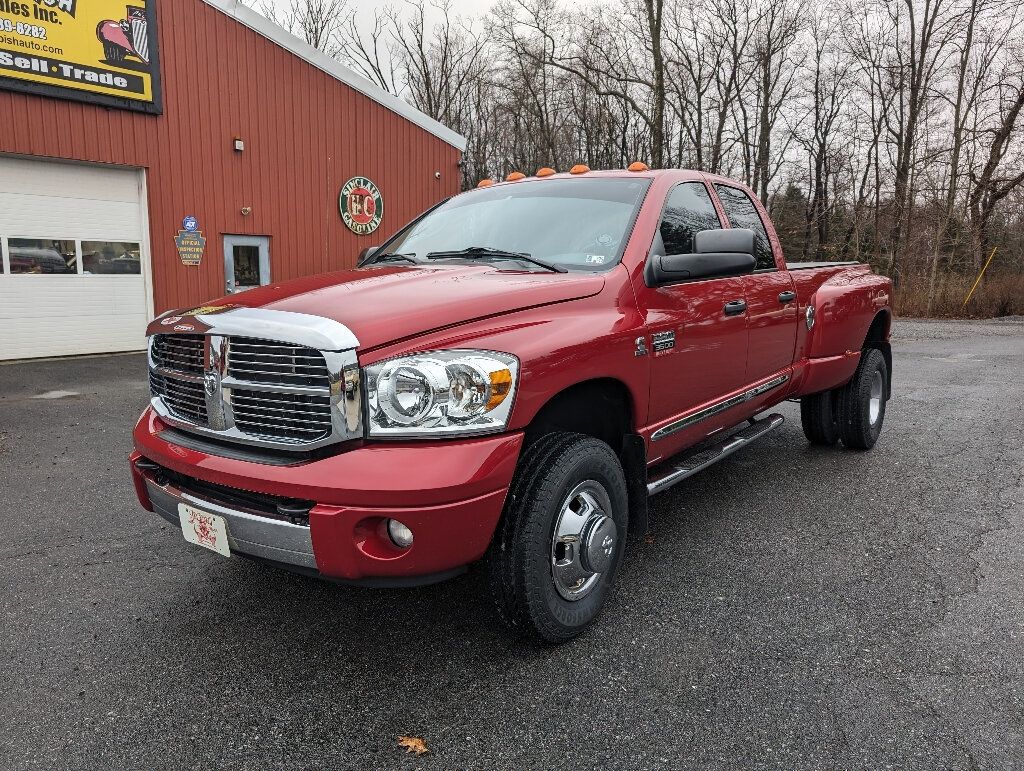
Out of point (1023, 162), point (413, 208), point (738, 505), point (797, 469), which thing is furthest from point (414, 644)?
point (1023, 162)

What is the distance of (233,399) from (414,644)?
114 cm

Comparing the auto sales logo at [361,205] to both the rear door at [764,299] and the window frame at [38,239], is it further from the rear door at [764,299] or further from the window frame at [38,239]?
the rear door at [764,299]

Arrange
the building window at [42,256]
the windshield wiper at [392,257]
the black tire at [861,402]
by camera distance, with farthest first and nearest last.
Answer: the building window at [42,256], the black tire at [861,402], the windshield wiper at [392,257]

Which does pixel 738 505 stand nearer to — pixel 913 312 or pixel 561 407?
pixel 561 407

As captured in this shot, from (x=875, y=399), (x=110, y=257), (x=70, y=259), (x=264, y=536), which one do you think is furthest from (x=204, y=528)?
(x=110, y=257)

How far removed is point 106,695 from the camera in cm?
243

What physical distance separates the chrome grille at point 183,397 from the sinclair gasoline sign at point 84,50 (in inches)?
400

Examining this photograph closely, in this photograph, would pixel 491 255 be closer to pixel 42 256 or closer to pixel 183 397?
pixel 183 397

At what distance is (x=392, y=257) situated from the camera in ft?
12.3

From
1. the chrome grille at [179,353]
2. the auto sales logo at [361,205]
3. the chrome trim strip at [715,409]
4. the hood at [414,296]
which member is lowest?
the chrome trim strip at [715,409]

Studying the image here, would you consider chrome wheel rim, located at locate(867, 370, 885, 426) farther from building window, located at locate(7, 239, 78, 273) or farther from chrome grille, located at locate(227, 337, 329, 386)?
building window, located at locate(7, 239, 78, 273)

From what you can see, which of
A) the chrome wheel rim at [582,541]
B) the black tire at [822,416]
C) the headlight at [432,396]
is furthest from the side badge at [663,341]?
the black tire at [822,416]

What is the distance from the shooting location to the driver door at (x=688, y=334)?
3.14 metres

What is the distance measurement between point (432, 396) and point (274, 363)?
548mm
